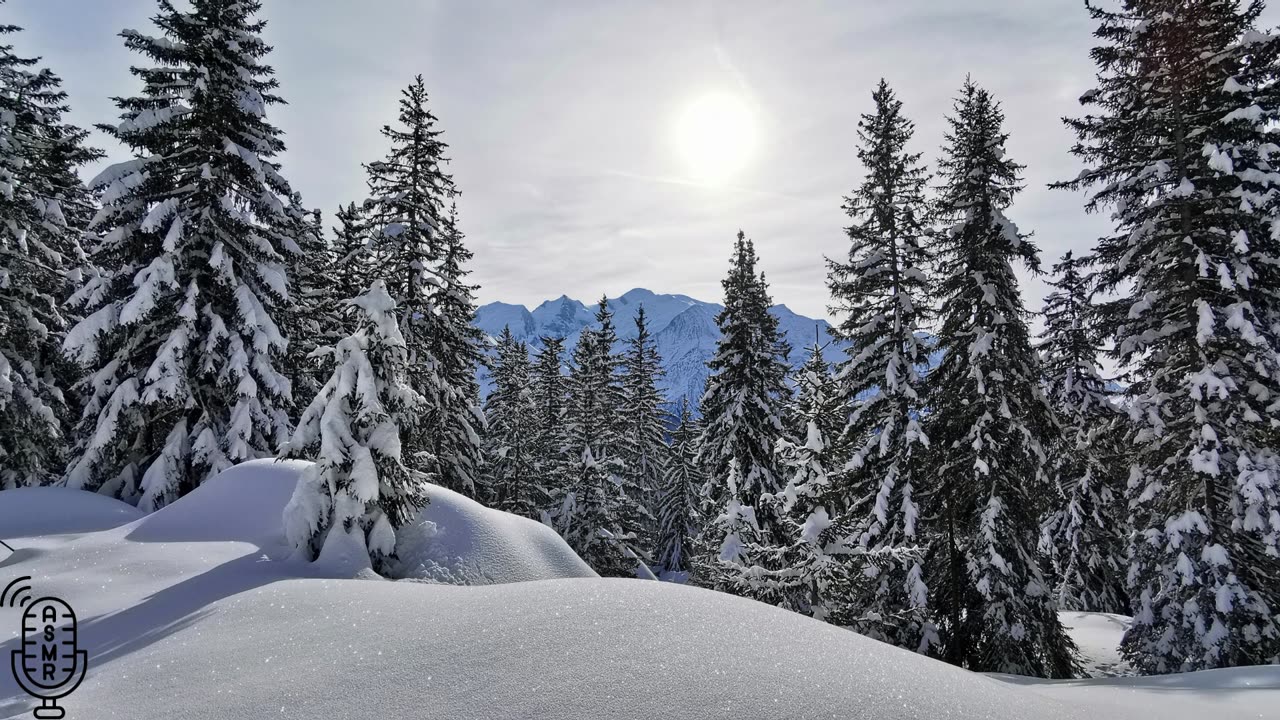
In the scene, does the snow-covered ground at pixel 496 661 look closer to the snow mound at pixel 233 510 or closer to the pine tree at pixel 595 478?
the snow mound at pixel 233 510

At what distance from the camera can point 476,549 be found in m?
9.10

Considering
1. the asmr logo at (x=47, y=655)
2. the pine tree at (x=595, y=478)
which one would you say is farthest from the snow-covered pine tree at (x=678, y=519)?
the asmr logo at (x=47, y=655)

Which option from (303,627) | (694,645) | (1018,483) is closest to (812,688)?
(694,645)

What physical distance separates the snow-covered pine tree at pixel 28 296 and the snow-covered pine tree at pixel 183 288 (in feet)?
8.33

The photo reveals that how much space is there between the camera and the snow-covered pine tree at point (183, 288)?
14.4 m

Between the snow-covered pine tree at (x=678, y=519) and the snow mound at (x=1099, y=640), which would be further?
→ the snow-covered pine tree at (x=678, y=519)

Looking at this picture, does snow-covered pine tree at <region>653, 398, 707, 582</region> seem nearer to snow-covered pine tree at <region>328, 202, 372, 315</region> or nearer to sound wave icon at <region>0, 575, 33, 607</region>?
snow-covered pine tree at <region>328, 202, 372, 315</region>

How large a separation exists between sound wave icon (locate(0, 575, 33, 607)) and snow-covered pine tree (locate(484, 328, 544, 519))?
52.3ft

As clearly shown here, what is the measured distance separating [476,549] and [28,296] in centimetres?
1839

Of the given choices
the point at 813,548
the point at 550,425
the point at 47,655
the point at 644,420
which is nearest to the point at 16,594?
the point at 47,655

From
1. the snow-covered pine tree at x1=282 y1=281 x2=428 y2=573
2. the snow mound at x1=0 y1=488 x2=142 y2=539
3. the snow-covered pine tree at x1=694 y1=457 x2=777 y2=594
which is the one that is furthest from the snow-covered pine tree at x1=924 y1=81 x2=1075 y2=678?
the snow mound at x1=0 y1=488 x2=142 y2=539

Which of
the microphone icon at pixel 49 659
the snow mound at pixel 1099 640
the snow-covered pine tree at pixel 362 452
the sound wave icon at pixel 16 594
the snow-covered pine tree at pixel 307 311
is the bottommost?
the snow mound at pixel 1099 640

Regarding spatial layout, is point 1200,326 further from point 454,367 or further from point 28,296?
point 28,296

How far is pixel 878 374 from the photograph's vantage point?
16000 mm
